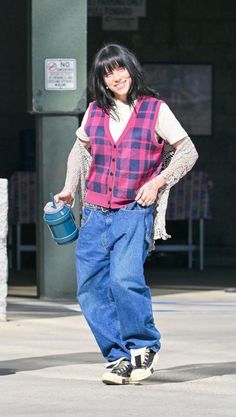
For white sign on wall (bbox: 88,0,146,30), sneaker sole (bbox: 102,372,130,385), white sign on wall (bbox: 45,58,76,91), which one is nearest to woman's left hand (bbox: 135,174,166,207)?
sneaker sole (bbox: 102,372,130,385)

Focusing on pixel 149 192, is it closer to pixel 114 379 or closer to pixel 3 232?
pixel 114 379

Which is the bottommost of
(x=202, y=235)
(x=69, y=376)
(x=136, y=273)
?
(x=202, y=235)

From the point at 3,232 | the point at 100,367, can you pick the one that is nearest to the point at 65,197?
the point at 100,367

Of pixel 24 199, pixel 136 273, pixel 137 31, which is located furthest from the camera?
pixel 137 31

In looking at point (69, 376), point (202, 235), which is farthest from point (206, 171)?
point (69, 376)

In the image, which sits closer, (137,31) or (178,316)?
(178,316)

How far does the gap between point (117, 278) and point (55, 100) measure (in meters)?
5.15

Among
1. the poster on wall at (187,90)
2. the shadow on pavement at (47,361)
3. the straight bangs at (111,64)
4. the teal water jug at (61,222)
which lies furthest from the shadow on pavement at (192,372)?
the poster on wall at (187,90)

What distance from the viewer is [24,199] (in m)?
16.4

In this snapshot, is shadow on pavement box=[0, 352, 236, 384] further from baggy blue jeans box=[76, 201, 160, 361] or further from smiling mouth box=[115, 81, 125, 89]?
smiling mouth box=[115, 81, 125, 89]

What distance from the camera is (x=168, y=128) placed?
7.73 meters

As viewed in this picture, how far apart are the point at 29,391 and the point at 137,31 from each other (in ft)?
35.8

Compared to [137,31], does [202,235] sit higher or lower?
lower

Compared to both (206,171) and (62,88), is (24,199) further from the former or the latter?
(62,88)
